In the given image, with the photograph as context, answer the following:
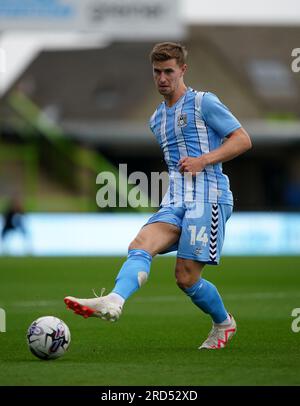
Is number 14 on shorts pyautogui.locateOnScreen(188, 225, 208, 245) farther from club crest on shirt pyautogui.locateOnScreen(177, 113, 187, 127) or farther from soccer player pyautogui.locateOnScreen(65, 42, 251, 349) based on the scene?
club crest on shirt pyautogui.locateOnScreen(177, 113, 187, 127)

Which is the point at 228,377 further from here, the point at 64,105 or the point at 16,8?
the point at 64,105

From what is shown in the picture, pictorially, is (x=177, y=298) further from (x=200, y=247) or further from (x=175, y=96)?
(x=175, y=96)

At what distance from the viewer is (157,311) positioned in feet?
44.4

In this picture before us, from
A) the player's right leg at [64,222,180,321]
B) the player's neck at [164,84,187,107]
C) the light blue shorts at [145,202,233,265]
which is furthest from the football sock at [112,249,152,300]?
the player's neck at [164,84,187,107]

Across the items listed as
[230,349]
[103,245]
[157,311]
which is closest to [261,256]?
[103,245]

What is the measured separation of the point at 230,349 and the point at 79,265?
13713 millimetres

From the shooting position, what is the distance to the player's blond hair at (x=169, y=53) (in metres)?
8.95

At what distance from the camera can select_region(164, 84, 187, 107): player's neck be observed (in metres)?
9.22

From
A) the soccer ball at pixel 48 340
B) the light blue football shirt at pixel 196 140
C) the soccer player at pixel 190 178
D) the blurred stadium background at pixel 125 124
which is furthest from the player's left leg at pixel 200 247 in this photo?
the blurred stadium background at pixel 125 124

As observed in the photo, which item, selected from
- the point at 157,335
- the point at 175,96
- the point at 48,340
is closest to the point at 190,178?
the point at 175,96

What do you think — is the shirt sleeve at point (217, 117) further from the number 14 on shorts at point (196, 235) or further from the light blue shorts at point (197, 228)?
the number 14 on shorts at point (196, 235)

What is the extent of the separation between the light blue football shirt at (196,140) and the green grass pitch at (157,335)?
1.25 m

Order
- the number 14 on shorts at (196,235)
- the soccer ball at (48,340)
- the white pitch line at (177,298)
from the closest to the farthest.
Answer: the soccer ball at (48,340) < the number 14 on shorts at (196,235) < the white pitch line at (177,298)

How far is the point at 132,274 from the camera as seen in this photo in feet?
28.6
